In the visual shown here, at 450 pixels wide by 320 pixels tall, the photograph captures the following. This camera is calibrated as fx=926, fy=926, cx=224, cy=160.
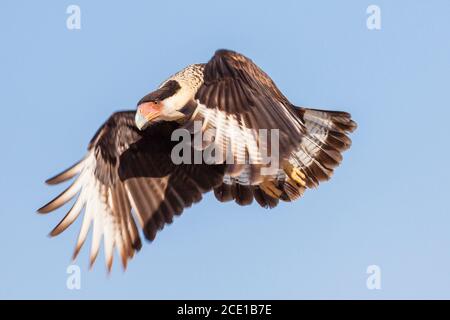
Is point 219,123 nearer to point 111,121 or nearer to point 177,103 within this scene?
point 177,103

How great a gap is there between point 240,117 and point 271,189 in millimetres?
1706

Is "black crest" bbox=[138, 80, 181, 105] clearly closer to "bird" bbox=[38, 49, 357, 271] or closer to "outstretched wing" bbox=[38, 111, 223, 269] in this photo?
"bird" bbox=[38, 49, 357, 271]

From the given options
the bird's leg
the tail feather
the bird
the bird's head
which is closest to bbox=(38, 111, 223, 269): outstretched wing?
the bird

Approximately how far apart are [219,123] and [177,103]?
1154mm

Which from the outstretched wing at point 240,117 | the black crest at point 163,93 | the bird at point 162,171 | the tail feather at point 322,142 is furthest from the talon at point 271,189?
the black crest at point 163,93

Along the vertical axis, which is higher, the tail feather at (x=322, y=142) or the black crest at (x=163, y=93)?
the black crest at (x=163, y=93)

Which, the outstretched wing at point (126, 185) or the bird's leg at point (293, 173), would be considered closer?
the outstretched wing at point (126, 185)

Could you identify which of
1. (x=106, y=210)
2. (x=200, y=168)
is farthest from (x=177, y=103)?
(x=106, y=210)

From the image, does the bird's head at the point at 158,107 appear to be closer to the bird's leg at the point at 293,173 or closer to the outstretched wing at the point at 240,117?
the outstretched wing at the point at 240,117

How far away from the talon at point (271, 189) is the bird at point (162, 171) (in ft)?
0.03

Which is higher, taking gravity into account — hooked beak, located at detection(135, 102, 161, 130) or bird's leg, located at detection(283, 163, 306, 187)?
hooked beak, located at detection(135, 102, 161, 130)

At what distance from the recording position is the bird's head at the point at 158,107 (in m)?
8.67

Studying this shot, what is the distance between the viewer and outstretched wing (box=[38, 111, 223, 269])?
9.06 m

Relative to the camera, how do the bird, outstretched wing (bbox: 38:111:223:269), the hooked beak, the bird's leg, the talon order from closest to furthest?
the hooked beak, the bird, outstretched wing (bbox: 38:111:223:269), the bird's leg, the talon
